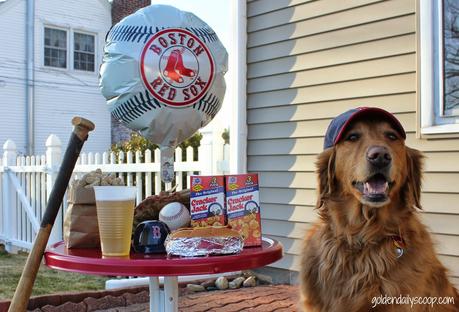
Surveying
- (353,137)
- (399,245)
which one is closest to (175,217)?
(353,137)

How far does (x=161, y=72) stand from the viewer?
2465mm

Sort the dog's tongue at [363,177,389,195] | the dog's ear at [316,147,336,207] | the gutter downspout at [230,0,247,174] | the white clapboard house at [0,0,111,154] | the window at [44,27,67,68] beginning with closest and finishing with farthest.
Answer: the dog's tongue at [363,177,389,195]
the dog's ear at [316,147,336,207]
the gutter downspout at [230,0,247,174]
the white clapboard house at [0,0,111,154]
the window at [44,27,67,68]

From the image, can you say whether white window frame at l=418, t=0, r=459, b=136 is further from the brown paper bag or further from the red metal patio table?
the brown paper bag

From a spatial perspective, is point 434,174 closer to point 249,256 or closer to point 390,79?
point 390,79

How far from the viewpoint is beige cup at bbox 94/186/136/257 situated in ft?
6.50

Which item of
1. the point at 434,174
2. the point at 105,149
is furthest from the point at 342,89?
the point at 105,149

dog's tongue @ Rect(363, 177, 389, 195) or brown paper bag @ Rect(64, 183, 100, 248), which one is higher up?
dog's tongue @ Rect(363, 177, 389, 195)

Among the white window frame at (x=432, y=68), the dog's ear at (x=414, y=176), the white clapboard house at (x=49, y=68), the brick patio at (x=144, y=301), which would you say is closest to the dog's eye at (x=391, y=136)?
the dog's ear at (x=414, y=176)

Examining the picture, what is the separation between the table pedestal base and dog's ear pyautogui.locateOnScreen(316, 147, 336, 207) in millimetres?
742

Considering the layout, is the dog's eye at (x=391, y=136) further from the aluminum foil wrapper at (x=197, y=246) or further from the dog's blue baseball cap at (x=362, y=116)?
the aluminum foil wrapper at (x=197, y=246)

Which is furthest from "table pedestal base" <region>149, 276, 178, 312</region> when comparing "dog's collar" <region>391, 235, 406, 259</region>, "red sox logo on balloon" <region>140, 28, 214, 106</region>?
"dog's collar" <region>391, 235, 406, 259</region>

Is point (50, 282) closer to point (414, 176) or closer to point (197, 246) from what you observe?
point (197, 246)

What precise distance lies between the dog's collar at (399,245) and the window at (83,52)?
14069 mm

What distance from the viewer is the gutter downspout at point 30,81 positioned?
1397cm
